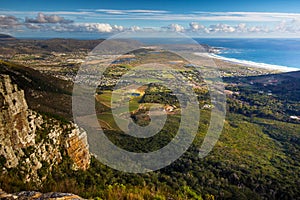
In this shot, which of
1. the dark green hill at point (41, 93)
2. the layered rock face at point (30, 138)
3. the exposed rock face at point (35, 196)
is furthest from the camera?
the dark green hill at point (41, 93)

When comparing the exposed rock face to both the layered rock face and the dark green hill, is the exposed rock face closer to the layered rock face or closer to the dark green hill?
the layered rock face

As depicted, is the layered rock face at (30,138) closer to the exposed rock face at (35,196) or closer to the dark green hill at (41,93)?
the exposed rock face at (35,196)

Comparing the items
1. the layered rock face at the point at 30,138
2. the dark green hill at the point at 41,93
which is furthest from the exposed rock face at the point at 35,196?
the dark green hill at the point at 41,93

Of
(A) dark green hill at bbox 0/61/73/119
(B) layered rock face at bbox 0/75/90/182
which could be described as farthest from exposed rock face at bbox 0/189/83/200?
(A) dark green hill at bbox 0/61/73/119

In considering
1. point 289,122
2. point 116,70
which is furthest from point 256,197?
point 116,70

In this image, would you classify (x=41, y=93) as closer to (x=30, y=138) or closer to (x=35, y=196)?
(x=30, y=138)

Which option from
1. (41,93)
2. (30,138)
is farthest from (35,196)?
(41,93)

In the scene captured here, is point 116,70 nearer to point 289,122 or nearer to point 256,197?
point 289,122

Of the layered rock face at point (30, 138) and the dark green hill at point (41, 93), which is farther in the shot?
the dark green hill at point (41, 93)
